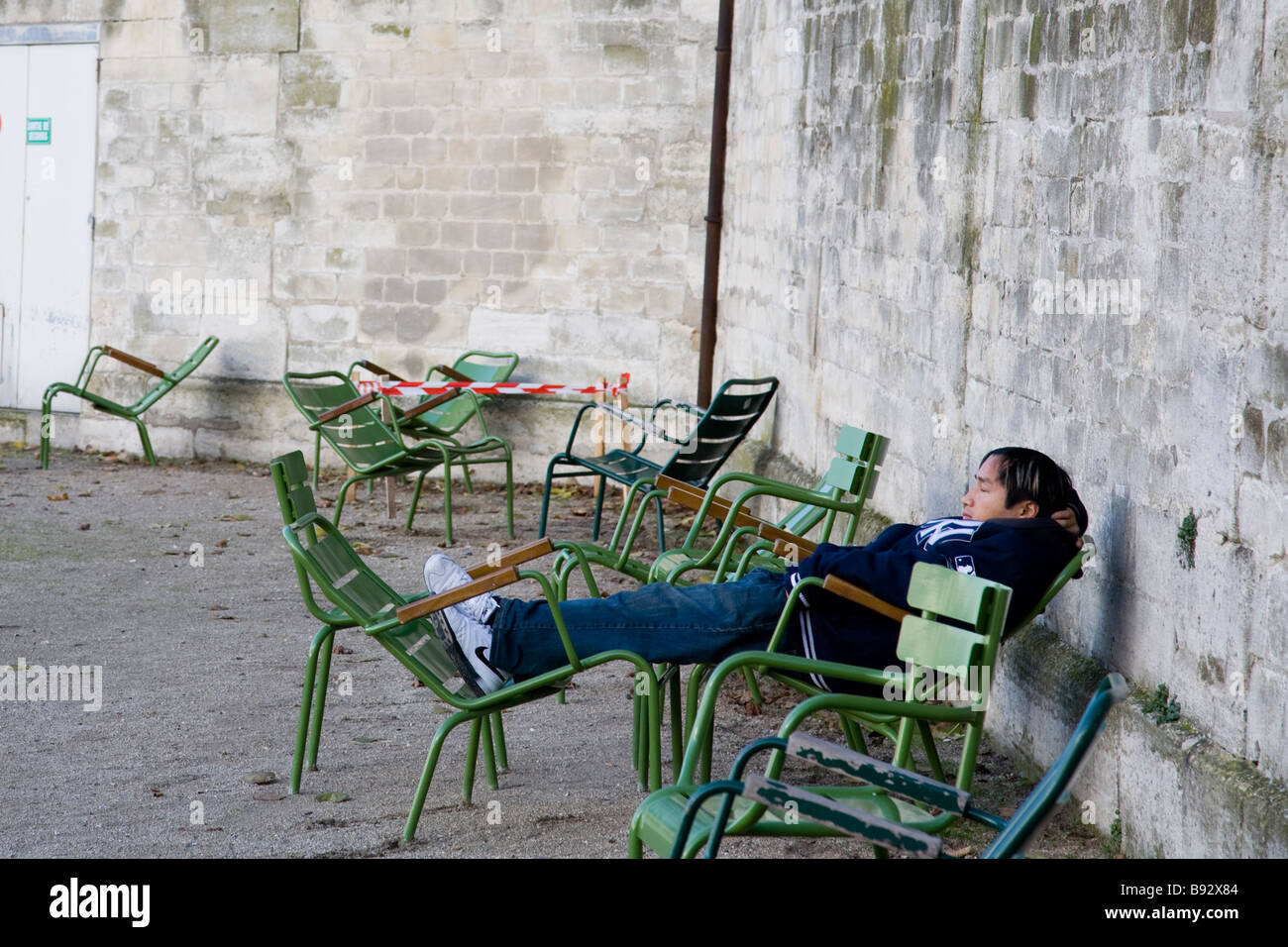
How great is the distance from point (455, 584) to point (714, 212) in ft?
19.5

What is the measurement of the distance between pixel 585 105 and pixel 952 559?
21.3ft

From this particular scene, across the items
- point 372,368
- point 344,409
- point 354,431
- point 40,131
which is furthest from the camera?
point 40,131

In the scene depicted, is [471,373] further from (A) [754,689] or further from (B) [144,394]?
(A) [754,689]

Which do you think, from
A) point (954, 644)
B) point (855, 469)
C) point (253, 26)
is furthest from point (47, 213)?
point (954, 644)

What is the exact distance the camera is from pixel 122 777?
4.37 metres

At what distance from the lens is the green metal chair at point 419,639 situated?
3.79m

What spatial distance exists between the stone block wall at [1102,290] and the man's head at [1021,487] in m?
0.18

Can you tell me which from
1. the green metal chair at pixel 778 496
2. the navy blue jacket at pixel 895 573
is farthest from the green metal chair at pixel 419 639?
the green metal chair at pixel 778 496

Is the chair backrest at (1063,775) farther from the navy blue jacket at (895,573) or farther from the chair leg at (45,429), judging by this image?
the chair leg at (45,429)

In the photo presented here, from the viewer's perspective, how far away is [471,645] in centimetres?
396

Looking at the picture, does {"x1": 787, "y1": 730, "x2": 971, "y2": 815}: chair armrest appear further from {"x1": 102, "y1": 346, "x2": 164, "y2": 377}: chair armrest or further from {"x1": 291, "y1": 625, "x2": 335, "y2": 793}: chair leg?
{"x1": 102, "y1": 346, "x2": 164, "y2": 377}: chair armrest

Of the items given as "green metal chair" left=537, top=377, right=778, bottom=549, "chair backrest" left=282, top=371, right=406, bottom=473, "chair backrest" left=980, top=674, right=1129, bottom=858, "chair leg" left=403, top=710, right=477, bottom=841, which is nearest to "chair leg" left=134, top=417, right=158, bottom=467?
"chair backrest" left=282, top=371, right=406, bottom=473

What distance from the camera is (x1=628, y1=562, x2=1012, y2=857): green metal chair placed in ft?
9.72

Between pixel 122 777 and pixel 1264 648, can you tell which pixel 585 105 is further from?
pixel 1264 648
